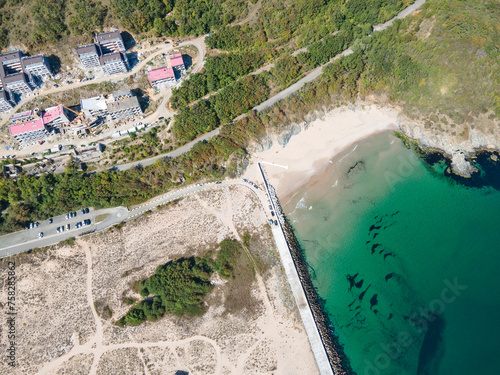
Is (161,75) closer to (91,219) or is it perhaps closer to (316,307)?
(91,219)

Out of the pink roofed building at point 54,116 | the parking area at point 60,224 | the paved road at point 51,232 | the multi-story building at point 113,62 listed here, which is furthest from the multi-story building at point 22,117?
the paved road at point 51,232

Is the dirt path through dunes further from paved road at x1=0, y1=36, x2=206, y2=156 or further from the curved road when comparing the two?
paved road at x1=0, y1=36, x2=206, y2=156

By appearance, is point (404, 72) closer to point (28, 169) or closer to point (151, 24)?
point (151, 24)

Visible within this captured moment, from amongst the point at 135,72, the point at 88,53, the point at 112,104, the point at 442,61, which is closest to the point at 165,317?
the point at 112,104

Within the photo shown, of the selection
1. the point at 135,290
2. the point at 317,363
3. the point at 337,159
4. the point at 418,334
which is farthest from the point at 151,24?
the point at 418,334

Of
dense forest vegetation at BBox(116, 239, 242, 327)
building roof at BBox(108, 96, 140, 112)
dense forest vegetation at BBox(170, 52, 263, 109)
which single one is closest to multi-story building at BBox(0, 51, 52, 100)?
building roof at BBox(108, 96, 140, 112)

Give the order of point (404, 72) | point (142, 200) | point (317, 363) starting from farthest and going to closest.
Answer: point (404, 72) < point (142, 200) < point (317, 363)

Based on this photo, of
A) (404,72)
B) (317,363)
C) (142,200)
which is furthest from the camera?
(404,72)
